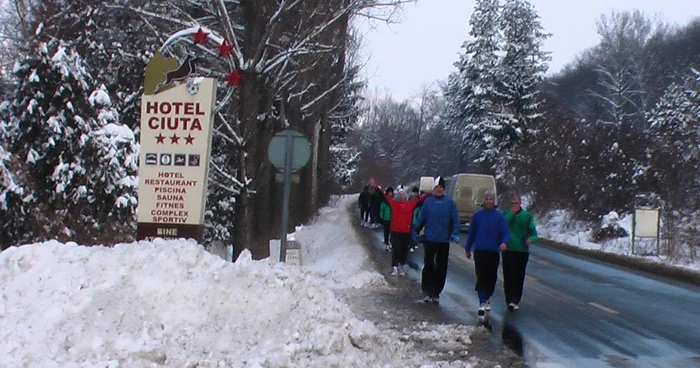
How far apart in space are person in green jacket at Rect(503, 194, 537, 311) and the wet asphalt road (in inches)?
10.7

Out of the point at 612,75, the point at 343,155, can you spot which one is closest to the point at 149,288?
the point at 343,155

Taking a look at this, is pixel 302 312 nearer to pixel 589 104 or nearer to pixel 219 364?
pixel 219 364

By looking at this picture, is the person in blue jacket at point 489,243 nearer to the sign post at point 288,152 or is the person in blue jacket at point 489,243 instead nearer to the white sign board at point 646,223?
the sign post at point 288,152

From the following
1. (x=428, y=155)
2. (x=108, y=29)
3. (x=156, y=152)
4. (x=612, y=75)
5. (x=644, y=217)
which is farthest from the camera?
(x=428, y=155)

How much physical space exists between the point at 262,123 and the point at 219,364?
1132cm

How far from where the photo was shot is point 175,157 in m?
11.7

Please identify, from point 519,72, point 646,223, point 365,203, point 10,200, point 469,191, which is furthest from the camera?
point 519,72

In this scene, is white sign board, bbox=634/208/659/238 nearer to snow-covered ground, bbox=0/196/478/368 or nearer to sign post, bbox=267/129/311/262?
sign post, bbox=267/129/311/262

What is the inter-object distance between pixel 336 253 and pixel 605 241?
9.76m

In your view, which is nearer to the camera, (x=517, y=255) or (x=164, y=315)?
(x=164, y=315)

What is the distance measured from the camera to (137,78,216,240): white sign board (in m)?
11.6

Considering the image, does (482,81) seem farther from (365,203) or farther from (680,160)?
(680,160)

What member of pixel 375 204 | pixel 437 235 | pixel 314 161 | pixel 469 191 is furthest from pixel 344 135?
pixel 437 235

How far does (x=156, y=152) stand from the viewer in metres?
11.6
